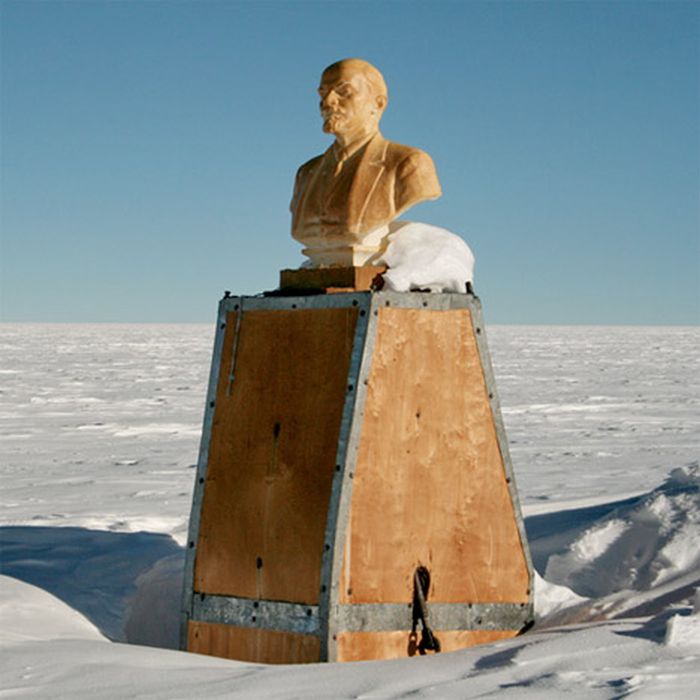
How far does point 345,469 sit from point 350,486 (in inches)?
2.8

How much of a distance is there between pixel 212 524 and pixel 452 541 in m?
0.92

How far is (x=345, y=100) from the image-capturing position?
5.05 meters

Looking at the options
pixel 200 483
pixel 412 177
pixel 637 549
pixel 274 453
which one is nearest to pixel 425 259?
pixel 412 177

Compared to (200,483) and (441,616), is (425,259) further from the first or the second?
(441,616)

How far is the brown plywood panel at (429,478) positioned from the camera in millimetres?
4586

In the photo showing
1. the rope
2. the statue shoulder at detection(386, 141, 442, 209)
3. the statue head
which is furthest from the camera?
the statue head

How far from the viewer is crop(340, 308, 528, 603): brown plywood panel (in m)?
4.59

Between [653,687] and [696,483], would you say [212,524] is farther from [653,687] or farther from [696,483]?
[696,483]

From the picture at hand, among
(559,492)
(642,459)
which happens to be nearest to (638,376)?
(642,459)

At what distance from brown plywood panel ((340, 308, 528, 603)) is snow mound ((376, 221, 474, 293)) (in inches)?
6.3

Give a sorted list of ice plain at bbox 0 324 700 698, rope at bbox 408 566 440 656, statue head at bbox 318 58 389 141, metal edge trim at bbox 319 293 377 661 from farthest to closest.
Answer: statue head at bbox 318 58 389 141 < rope at bbox 408 566 440 656 < metal edge trim at bbox 319 293 377 661 < ice plain at bbox 0 324 700 698

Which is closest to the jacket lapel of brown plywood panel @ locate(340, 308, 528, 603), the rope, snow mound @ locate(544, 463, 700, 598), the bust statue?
the bust statue

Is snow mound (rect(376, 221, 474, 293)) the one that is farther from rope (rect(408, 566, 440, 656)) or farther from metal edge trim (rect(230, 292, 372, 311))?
rope (rect(408, 566, 440, 656))

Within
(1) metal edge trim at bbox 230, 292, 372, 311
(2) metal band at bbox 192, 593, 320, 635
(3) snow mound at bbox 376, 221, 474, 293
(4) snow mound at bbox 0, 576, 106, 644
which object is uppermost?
(3) snow mound at bbox 376, 221, 474, 293
